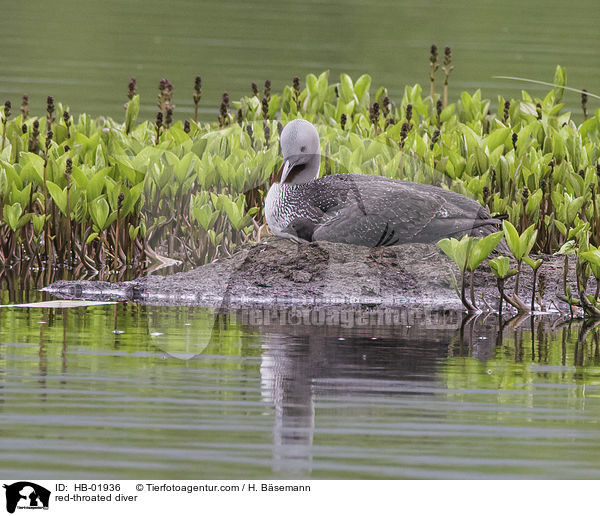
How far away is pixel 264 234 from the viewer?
9.38 meters

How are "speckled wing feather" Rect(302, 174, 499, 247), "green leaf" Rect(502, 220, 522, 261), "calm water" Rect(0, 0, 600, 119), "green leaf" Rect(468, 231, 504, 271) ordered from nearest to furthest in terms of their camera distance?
"green leaf" Rect(468, 231, 504, 271) < "green leaf" Rect(502, 220, 522, 261) < "speckled wing feather" Rect(302, 174, 499, 247) < "calm water" Rect(0, 0, 600, 119)

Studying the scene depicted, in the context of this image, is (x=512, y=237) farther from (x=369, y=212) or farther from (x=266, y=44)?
(x=266, y=44)

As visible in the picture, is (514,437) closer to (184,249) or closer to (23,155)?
(184,249)

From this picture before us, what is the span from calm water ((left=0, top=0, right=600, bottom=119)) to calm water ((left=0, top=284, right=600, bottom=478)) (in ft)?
26.7

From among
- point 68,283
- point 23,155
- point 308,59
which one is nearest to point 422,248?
point 68,283

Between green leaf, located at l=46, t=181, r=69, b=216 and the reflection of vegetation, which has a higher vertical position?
green leaf, located at l=46, t=181, r=69, b=216

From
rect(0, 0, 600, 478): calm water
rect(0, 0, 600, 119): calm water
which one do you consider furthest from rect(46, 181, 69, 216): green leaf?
rect(0, 0, 600, 119): calm water

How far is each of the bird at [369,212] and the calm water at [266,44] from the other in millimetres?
6426

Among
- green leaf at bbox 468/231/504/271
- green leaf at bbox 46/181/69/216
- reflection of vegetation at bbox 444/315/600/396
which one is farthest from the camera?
green leaf at bbox 46/181/69/216

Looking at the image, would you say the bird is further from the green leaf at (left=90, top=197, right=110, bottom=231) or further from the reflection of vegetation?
the green leaf at (left=90, top=197, right=110, bottom=231)

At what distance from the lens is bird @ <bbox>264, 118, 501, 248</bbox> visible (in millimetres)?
8469

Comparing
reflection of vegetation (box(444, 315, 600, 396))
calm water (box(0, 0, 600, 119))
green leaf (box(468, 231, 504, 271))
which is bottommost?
reflection of vegetation (box(444, 315, 600, 396))

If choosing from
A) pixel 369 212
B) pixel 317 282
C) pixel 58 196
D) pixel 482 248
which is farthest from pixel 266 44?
pixel 482 248

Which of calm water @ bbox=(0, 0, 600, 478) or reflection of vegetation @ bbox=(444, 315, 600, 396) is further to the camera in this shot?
reflection of vegetation @ bbox=(444, 315, 600, 396)
